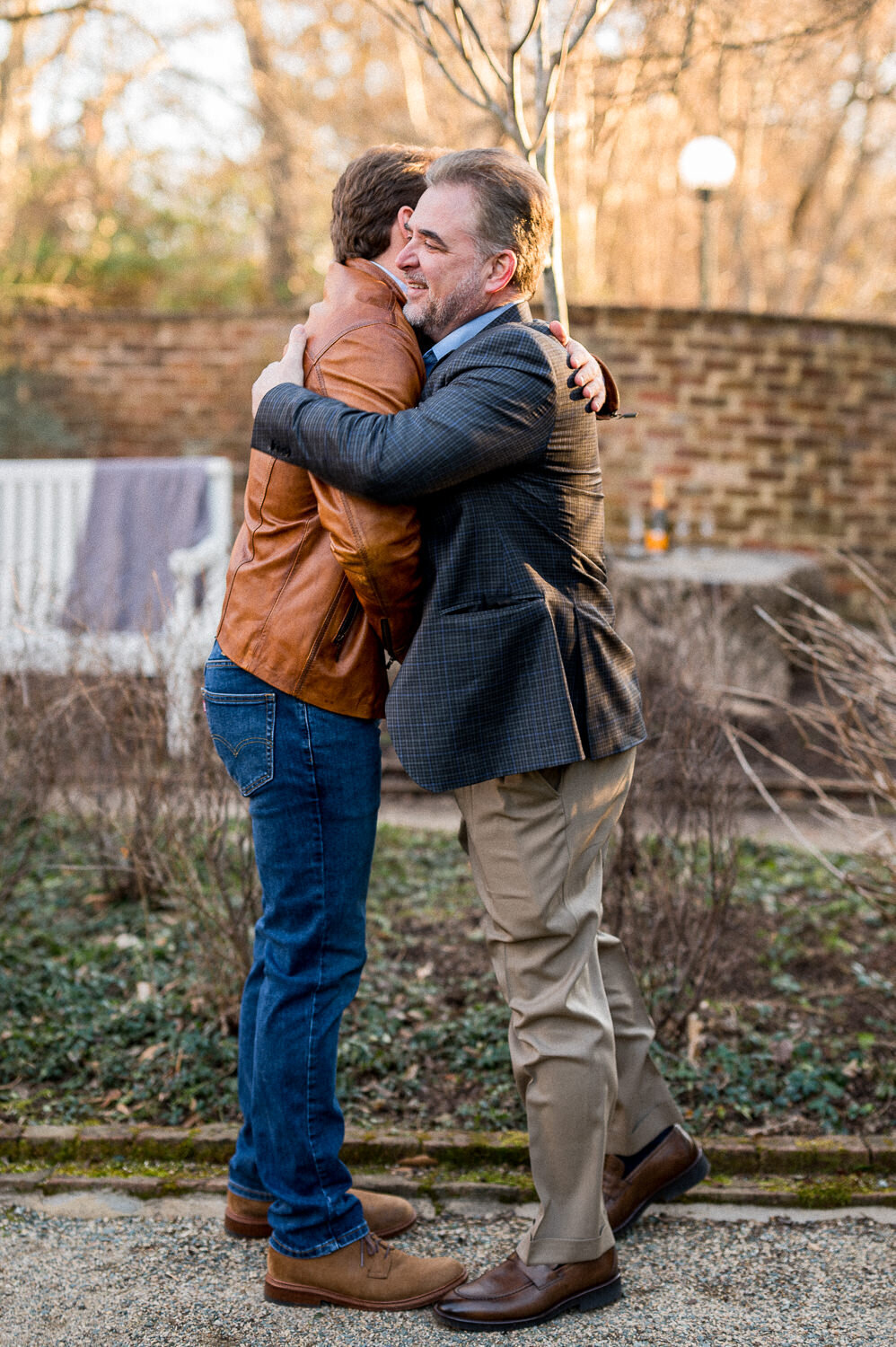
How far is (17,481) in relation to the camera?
6.47 metres

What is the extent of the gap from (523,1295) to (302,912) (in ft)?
2.53

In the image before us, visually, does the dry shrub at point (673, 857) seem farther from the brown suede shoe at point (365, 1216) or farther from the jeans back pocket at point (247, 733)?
the jeans back pocket at point (247, 733)

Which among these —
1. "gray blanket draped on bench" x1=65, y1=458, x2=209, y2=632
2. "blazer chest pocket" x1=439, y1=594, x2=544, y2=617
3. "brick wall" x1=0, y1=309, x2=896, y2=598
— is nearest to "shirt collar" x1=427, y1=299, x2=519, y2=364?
"blazer chest pocket" x1=439, y1=594, x2=544, y2=617

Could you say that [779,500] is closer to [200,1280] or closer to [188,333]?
[188,333]

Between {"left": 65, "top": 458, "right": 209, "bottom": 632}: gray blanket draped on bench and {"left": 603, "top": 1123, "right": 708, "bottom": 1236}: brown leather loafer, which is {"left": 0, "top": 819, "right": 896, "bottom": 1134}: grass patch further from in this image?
{"left": 65, "top": 458, "right": 209, "bottom": 632}: gray blanket draped on bench

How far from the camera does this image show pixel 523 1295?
213cm

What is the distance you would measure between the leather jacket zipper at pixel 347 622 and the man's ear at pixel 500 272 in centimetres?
58

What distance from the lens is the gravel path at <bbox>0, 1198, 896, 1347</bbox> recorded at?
212cm

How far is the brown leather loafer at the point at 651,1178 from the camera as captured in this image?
242 cm

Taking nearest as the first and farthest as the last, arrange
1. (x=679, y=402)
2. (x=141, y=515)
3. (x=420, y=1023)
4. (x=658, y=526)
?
(x=420, y=1023) → (x=141, y=515) → (x=658, y=526) → (x=679, y=402)

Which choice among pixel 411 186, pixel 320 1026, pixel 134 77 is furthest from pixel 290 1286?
pixel 134 77

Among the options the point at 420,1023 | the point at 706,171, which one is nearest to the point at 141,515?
the point at 420,1023

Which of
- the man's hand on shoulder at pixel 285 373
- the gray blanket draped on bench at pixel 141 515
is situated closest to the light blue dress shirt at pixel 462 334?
the man's hand on shoulder at pixel 285 373

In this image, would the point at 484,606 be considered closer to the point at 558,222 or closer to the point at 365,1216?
the point at 365,1216
